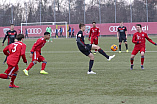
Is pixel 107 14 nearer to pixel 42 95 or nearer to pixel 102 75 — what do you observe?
pixel 102 75

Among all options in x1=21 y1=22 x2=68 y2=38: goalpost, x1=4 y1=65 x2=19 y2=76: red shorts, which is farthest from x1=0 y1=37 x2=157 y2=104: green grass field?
x1=21 y1=22 x2=68 y2=38: goalpost

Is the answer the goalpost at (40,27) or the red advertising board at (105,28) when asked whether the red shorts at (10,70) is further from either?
the goalpost at (40,27)

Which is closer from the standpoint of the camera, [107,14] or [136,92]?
[136,92]

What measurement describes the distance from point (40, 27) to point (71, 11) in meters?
6.39

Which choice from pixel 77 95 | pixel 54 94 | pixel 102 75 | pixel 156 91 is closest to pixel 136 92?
pixel 156 91

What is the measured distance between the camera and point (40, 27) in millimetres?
51188

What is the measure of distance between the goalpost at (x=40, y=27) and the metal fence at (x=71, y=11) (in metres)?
1.44

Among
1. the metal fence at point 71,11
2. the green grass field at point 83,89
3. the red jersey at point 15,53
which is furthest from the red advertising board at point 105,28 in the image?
the red jersey at point 15,53

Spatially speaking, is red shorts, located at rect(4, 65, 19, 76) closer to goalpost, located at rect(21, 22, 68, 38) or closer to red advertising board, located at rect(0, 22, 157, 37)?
red advertising board, located at rect(0, 22, 157, 37)

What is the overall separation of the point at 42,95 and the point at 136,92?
2.18 meters

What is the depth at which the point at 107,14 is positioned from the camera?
52594mm

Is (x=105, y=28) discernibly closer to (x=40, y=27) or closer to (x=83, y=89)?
(x=40, y=27)

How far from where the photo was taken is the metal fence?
51.8 meters

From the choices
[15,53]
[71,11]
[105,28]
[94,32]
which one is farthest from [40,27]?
[15,53]
